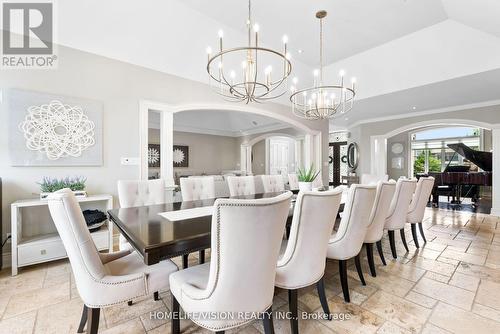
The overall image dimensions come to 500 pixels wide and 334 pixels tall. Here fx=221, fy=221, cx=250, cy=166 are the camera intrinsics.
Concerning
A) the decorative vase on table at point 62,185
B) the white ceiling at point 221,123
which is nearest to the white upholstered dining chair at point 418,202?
the decorative vase on table at point 62,185

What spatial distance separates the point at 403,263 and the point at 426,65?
3.59 meters

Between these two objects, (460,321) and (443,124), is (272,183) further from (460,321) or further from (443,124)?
(443,124)

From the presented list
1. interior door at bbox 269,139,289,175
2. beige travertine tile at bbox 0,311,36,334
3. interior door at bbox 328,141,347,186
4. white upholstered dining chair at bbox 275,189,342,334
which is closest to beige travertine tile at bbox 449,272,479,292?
white upholstered dining chair at bbox 275,189,342,334

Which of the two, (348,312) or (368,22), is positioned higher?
(368,22)

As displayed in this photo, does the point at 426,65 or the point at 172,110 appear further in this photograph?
the point at 426,65

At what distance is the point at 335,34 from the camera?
12.4 feet

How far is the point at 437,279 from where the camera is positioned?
88.8 inches

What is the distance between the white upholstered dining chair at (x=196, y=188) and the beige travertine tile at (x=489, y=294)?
2.88 metres

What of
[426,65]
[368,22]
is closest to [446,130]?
[426,65]

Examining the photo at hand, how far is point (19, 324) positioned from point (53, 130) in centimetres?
213

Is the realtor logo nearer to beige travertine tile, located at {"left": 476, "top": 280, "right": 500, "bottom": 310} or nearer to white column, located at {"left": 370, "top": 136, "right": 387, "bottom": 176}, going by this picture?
beige travertine tile, located at {"left": 476, "top": 280, "right": 500, "bottom": 310}

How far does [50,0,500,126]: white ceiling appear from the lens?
2883 millimetres

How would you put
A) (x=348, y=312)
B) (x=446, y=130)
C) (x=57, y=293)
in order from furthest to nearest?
(x=446, y=130), (x=57, y=293), (x=348, y=312)

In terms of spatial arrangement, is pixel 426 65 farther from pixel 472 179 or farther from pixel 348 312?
pixel 348 312
